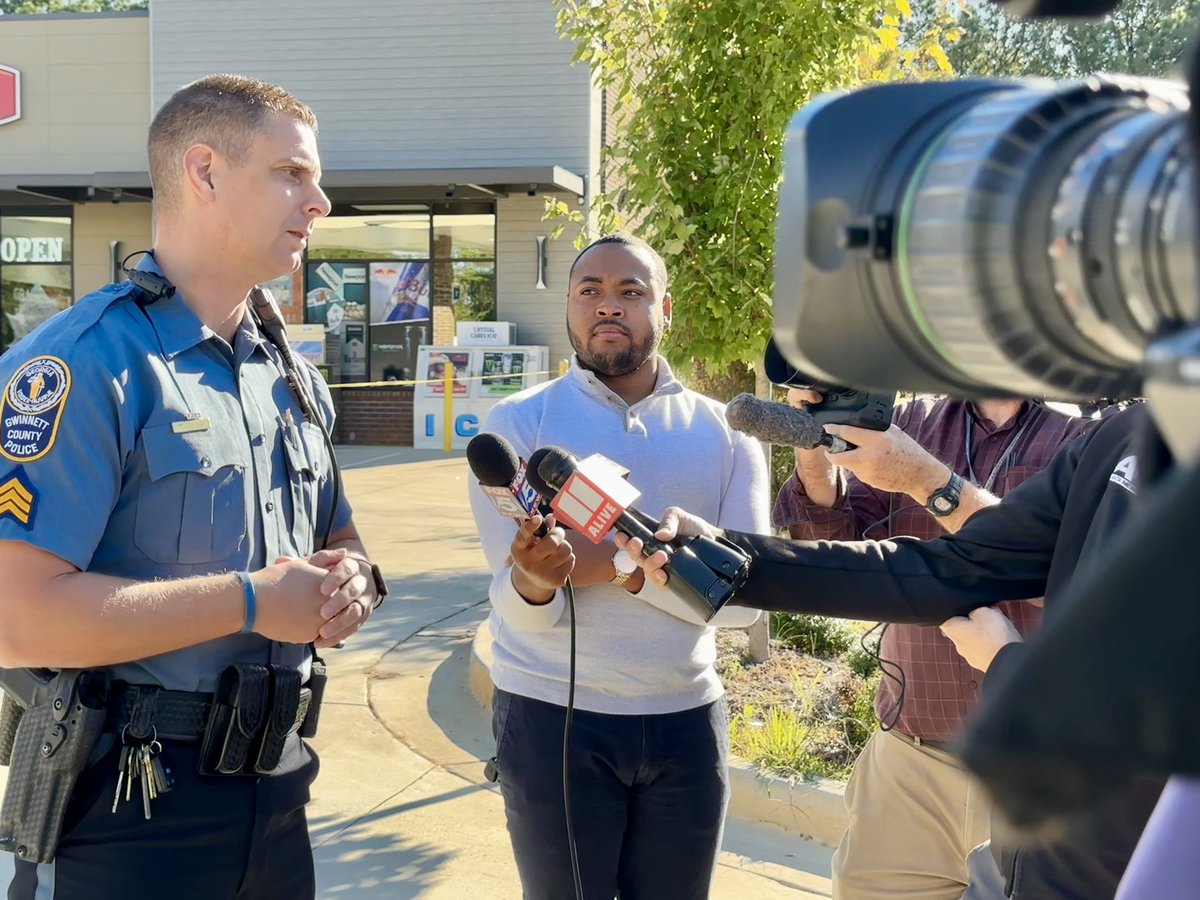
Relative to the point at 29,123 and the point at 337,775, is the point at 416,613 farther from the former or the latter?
the point at 29,123

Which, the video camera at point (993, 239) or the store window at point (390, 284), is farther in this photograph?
the store window at point (390, 284)

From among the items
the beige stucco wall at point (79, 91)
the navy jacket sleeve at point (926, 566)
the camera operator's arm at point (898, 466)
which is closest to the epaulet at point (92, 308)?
the navy jacket sleeve at point (926, 566)

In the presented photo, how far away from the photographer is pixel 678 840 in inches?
100

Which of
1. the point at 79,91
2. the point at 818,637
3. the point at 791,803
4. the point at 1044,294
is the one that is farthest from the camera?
the point at 79,91

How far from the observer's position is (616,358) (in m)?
2.76

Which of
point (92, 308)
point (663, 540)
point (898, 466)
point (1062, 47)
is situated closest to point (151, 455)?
point (92, 308)

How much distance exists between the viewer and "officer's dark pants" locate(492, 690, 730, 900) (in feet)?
8.12

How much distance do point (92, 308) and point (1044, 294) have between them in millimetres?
1794

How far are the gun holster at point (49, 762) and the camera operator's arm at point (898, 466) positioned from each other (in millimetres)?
1462

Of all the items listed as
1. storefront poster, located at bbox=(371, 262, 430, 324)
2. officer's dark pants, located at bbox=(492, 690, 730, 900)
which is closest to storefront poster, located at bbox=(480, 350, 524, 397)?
storefront poster, located at bbox=(371, 262, 430, 324)

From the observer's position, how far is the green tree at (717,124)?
4.65m

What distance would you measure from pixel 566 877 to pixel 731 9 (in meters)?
3.60

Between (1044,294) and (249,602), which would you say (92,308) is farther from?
(1044,294)

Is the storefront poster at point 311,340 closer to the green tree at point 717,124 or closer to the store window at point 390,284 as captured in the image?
the store window at point 390,284
